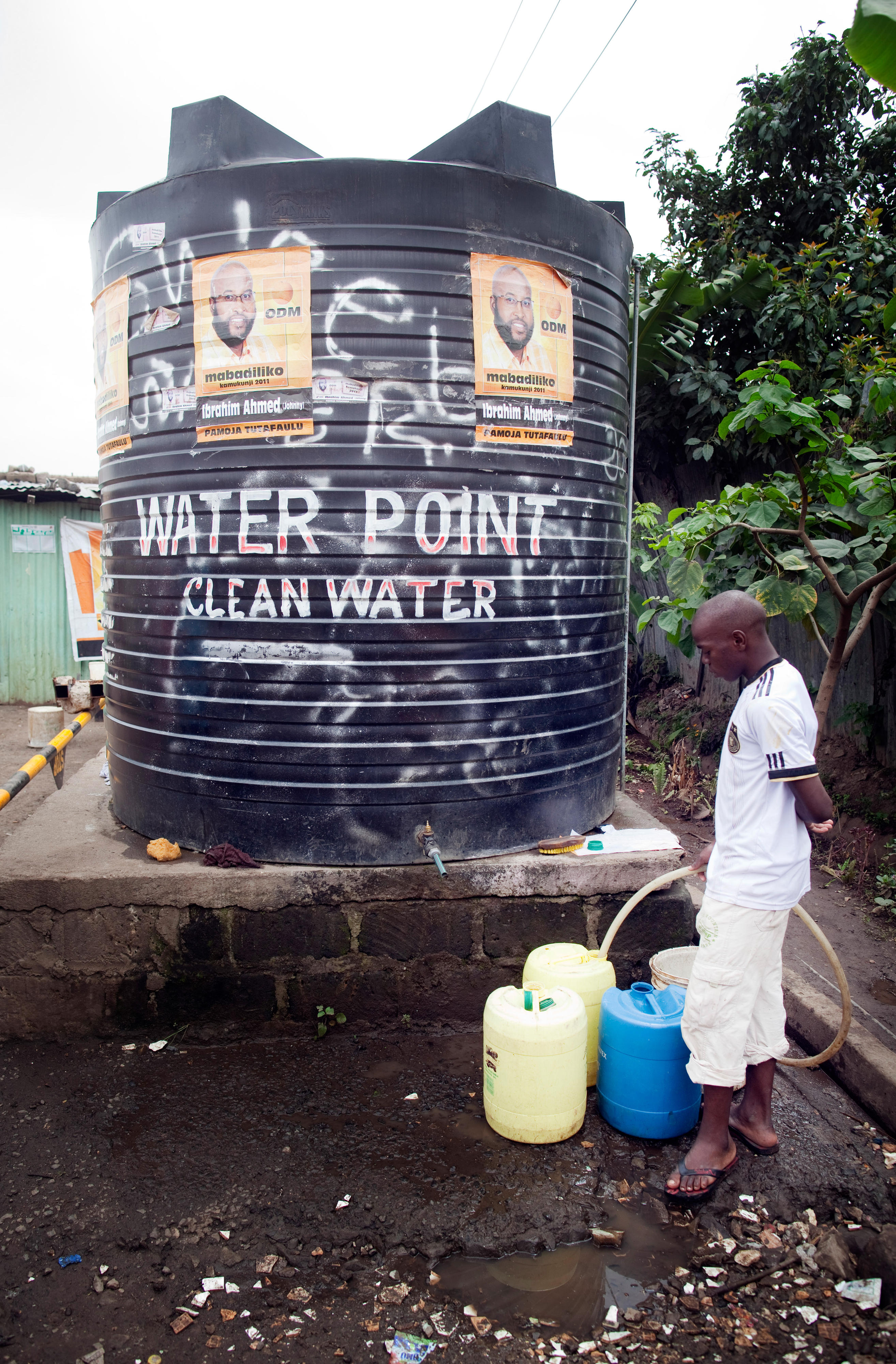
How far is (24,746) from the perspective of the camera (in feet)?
34.2

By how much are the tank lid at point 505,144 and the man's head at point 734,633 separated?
7.88 ft

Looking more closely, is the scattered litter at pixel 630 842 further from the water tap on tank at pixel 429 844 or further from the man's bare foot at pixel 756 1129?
the man's bare foot at pixel 756 1129

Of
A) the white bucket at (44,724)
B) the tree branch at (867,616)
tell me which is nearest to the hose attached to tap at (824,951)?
the tree branch at (867,616)

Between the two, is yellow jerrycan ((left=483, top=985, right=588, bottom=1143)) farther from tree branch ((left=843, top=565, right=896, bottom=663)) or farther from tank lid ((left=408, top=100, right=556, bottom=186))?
tank lid ((left=408, top=100, right=556, bottom=186))

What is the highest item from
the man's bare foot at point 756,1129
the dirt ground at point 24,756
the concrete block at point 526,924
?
the concrete block at point 526,924

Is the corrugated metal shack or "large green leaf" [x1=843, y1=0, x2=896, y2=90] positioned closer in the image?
"large green leaf" [x1=843, y1=0, x2=896, y2=90]

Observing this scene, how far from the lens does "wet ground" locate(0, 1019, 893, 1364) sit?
7.93 feet

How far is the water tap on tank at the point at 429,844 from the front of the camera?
3.95m

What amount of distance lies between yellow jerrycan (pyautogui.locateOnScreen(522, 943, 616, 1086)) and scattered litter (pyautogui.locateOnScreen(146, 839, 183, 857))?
5.77 feet

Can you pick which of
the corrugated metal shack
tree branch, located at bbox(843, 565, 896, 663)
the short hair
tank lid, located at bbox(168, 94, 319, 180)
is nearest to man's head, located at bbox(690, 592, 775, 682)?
the short hair

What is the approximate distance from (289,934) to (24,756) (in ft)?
23.9

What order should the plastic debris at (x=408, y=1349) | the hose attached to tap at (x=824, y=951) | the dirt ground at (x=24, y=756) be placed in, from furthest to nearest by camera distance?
Result: the dirt ground at (x=24, y=756)
the hose attached to tap at (x=824, y=951)
the plastic debris at (x=408, y=1349)

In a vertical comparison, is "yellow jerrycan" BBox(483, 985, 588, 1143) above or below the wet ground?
above

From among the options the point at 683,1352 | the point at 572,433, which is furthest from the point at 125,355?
the point at 683,1352
